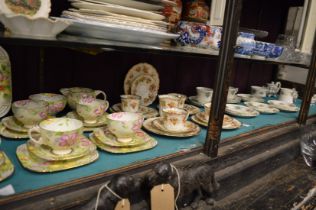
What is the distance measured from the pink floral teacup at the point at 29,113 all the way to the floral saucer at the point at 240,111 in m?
0.86

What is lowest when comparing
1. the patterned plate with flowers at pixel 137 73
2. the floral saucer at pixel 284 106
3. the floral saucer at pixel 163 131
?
the floral saucer at pixel 284 106

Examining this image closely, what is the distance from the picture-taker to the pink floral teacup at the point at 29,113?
31.4 inches

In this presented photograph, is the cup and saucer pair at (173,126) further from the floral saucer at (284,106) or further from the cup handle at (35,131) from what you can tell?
the floral saucer at (284,106)

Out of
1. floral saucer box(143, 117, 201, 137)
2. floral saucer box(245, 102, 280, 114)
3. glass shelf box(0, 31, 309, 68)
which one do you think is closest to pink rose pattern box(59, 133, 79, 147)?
glass shelf box(0, 31, 309, 68)

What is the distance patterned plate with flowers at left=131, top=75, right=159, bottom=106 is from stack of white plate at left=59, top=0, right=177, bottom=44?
42 centimetres

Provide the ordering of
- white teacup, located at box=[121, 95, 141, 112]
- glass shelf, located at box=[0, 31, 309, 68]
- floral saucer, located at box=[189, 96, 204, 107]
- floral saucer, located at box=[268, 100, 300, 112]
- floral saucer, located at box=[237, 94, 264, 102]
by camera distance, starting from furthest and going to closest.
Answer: floral saucer, located at box=[237, 94, 264, 102]
floral saucer, located at box=[268, 100, 300, 112]
floral saucer, located at box=[189, 96, 204, 107]
white teacup, located at box=[121, 95, 141, 112]
glass shelf, located at box=[0, 31, 309, 68]

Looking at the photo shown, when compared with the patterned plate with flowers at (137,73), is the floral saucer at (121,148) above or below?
below

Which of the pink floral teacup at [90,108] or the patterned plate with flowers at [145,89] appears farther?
the patterned plate with flowers at [145,89]

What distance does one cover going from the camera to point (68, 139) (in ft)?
2.27

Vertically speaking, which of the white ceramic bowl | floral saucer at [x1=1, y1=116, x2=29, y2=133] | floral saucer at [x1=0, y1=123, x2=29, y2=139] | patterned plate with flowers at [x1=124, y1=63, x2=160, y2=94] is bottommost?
floral saucer at [x1=0, y1=123, x2=29, y2=139]

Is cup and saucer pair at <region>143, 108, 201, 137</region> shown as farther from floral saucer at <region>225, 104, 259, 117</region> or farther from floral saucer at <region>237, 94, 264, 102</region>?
floral saucer at <region>237, 94, 264, 102</region>

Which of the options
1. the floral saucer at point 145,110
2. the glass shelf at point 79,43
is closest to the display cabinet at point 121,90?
the glass shelf at point 79,43

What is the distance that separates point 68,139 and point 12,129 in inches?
9.8

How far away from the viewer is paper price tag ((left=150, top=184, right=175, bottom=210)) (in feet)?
2.37
